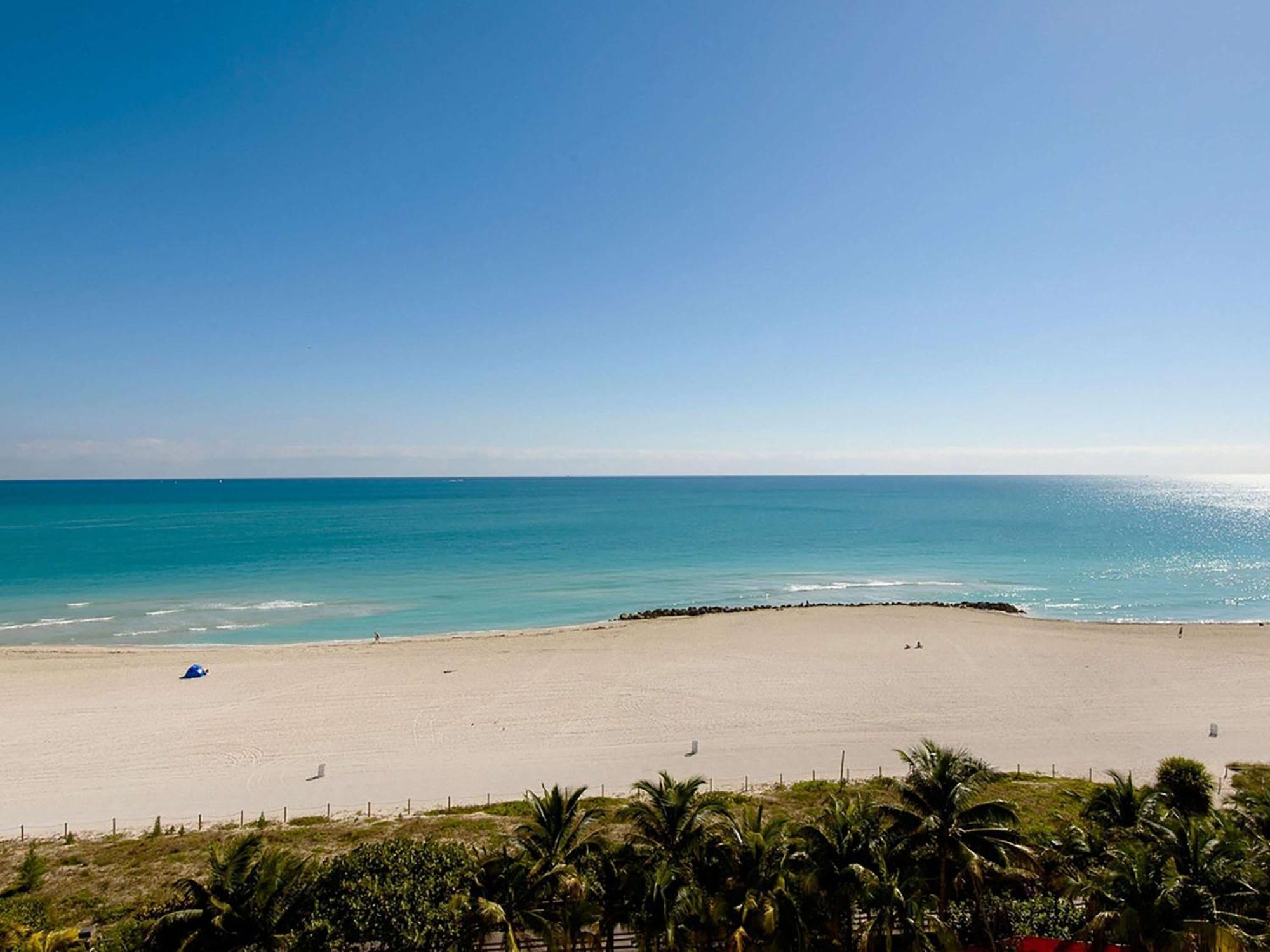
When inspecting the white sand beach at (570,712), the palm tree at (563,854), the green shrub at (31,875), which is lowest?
the white sand beach at (570,712)

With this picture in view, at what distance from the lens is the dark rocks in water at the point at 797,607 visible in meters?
54.8

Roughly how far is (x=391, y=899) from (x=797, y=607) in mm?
48785

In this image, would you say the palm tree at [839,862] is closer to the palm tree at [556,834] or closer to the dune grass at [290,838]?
the dune grass at [290,838]

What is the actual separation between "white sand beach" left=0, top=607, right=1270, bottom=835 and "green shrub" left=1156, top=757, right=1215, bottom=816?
733 centimetres

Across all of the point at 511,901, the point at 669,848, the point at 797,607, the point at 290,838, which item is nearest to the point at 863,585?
the point at 797,607

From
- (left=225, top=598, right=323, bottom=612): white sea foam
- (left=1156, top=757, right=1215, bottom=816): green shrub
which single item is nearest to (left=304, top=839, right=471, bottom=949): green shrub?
(left=1156, top=757, right=1215, bottom=816): green shrub

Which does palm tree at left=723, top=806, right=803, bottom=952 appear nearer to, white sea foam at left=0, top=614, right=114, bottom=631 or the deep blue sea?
the deep blue sea

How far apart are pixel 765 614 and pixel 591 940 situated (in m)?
41.5

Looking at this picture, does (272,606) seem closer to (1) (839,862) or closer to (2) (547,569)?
(2) (547,569)

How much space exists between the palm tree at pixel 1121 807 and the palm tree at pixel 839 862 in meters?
5.96

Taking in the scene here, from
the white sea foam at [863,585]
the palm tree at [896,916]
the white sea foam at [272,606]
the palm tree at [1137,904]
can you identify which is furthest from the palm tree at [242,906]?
the white sea foam at [863,585]

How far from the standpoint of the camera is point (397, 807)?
21938mm

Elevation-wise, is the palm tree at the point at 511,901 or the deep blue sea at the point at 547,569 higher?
the palm tree at the point at 511,901

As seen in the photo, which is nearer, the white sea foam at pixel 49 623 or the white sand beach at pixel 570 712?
the white sand beach at pixel 570 712
